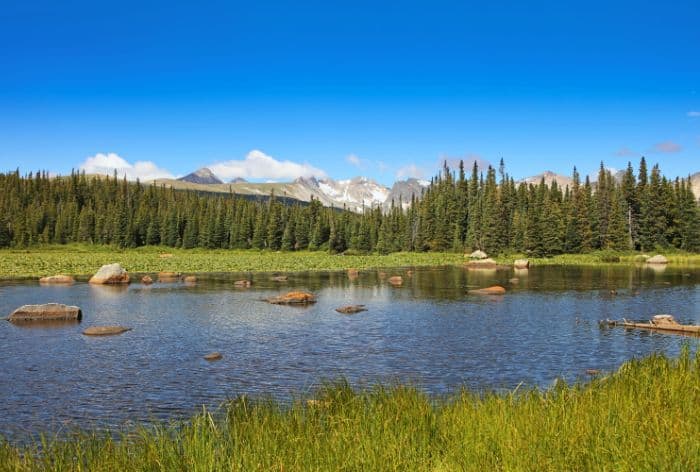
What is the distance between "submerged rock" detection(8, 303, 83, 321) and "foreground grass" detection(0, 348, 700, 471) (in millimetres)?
25712

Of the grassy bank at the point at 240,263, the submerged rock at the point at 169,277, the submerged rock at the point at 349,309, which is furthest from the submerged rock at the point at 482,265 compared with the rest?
the submerged rock at the point at 349,309

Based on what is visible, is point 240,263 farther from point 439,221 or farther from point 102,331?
point 102,331

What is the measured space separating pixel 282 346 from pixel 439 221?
10799 centimetres

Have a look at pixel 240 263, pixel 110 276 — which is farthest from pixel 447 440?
pixel 240 263

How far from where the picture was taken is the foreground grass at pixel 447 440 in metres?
8.55

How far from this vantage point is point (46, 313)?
1357 inches

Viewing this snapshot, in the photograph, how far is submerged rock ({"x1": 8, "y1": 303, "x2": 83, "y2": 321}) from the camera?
34.0 metres

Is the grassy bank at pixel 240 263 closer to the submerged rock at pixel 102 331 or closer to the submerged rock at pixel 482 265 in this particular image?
the submerged rock at pixel 482 265

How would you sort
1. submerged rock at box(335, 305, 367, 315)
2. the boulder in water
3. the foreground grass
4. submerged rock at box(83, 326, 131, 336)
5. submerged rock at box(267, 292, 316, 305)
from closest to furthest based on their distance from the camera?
the foreground grass → the boulder in water → submerged rock at box(83, 326, 131, 336) → submerged rock at box(335, 305, 367, 315) → submerged rock at box(267, 292, 316, 305)

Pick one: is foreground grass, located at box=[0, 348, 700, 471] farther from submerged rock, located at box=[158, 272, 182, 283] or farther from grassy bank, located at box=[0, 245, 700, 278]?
grassy bank, located at box=[0, 245, 700, 278]

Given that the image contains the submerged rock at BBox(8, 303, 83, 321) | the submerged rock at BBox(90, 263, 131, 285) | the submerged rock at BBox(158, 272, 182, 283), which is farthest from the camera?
the submerged rock at BBox(158, 272, 182, 283)

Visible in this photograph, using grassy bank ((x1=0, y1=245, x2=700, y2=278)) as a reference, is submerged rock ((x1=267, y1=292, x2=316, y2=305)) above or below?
below

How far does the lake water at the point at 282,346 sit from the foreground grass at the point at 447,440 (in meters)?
6.56

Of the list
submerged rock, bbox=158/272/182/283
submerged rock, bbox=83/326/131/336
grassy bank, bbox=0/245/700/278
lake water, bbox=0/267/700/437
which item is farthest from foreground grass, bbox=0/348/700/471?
grassy bank, bbox=0/245/700/278
